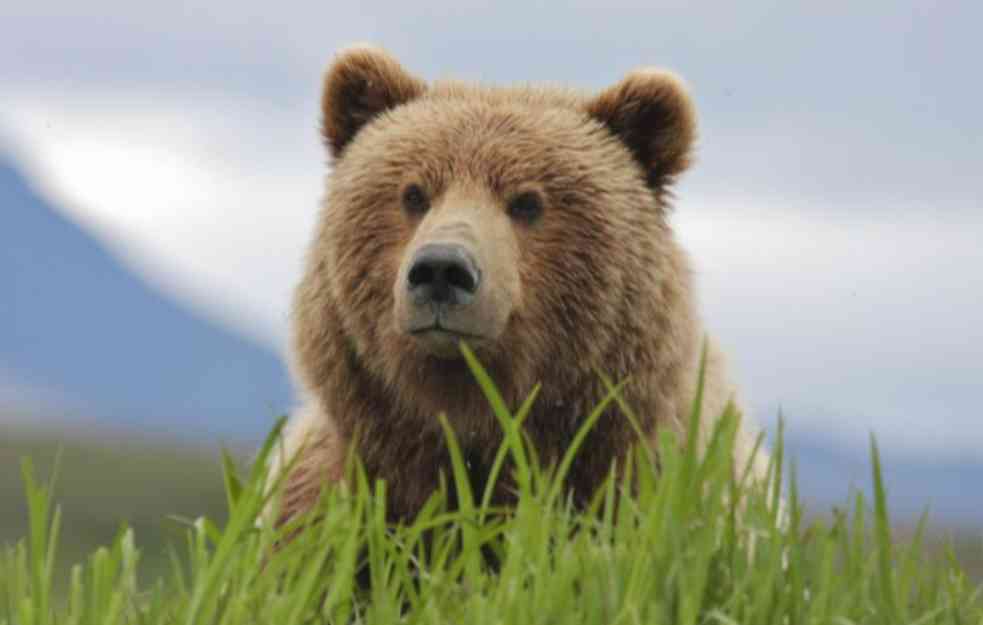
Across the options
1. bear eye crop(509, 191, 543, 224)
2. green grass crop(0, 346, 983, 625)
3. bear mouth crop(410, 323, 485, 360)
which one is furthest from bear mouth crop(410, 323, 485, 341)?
green grass crop(0, 346, 983, 625)

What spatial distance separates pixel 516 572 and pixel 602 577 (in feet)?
0.64

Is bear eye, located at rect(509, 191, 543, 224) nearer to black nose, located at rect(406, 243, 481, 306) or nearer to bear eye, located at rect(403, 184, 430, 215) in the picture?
bear eye, located at rect(403, 184, 430, 215)

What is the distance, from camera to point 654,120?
645cm

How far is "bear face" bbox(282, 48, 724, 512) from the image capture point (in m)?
5.75

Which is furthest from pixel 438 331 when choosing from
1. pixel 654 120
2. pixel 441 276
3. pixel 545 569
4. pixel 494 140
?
pixel 545 569

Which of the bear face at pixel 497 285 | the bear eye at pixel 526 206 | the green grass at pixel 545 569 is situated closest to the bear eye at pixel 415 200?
the bear face at pixel 497 285

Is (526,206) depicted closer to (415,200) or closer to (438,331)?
(415,200)

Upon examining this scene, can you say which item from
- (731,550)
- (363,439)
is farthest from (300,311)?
(731,550)

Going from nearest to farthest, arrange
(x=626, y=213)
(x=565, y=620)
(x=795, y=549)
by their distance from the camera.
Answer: (x=565, y=620), (x=795, y=549), (x=626, y=213)

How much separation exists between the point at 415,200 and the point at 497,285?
0.63 m

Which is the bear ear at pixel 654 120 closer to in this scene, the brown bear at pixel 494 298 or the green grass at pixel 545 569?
the brown bear at pixel 494 298

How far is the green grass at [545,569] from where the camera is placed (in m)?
3.78

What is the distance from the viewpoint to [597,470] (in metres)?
5.76

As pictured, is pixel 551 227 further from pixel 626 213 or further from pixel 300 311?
pixel 300 311
